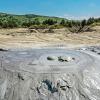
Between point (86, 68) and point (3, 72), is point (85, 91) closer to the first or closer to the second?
point (86, 68)

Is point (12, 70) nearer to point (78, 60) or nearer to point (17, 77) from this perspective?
point (17, 77)

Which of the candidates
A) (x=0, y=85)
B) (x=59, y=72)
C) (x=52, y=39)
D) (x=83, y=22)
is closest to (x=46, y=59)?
(x=59, y=72)

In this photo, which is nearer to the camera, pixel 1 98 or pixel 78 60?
pixel 1 98

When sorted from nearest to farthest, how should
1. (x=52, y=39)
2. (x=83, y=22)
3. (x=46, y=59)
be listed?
(x=46, y=59) → (x=52, y=39) → (x=83, y=22)

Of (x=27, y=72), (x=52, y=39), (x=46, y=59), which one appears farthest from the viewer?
(x=52, y=39)

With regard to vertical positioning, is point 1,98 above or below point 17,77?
below

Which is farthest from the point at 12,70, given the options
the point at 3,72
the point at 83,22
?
the point at 83,22
